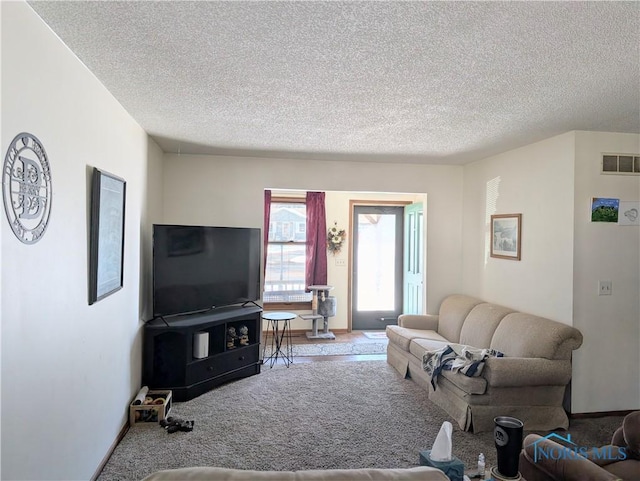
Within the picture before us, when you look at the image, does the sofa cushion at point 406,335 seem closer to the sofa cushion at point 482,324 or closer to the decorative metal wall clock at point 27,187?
the sofa cushion at point 482,324

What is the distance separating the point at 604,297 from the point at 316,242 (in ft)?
13.2

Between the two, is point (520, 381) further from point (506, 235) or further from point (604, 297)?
point (506, 235)

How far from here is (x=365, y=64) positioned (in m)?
2.16

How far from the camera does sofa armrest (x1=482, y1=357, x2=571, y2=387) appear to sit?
3.16 metres

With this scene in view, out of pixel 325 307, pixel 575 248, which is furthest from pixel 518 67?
pixel 325 307

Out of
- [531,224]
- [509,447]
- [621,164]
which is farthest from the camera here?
[531,224]

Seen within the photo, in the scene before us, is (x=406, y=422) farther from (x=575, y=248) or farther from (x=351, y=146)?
(x=351, y=146)

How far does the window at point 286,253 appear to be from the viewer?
662 centimetres

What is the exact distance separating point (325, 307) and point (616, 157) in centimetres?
413

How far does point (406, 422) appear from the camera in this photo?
11.1ft

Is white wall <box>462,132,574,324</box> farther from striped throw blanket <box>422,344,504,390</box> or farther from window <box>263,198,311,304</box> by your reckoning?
window <box>263,198,311,304</box>

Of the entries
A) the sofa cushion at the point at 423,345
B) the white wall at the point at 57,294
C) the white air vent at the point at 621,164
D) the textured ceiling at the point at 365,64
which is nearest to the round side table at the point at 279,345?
the sofa cushion at the point at 423,345

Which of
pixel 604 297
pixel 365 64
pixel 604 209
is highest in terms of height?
pixel 365 64

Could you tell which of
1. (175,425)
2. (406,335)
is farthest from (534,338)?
(175,425)
